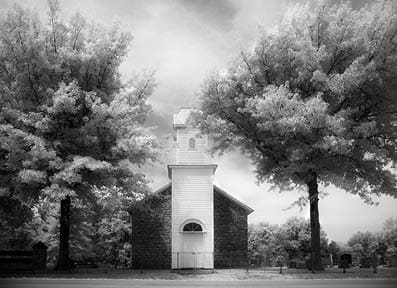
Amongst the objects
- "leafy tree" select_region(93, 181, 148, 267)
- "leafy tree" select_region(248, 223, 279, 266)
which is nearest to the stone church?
"leafy tree" select_region(93, 181, 148, 267)

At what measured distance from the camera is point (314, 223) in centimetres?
2481

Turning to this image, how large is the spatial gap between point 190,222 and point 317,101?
1660cm

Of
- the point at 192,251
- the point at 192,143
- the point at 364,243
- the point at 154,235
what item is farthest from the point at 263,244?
the point at 192,143

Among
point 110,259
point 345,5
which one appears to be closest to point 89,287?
point 345,5

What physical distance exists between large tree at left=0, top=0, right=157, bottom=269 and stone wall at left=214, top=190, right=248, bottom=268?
1098 centimetres

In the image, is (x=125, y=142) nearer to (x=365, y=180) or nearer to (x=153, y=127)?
(x=153, y=127)

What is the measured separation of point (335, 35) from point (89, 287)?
1625cm

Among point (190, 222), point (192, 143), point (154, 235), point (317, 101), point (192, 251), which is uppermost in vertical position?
point (192, 143)

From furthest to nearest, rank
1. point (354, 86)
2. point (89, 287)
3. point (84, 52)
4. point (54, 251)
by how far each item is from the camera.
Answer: point (54, 251), point (84, 52), point (354, 86), point (89, 287)

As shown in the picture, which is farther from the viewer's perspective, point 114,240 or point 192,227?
point 114,240

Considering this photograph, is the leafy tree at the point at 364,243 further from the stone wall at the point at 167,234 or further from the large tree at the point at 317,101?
the large tree at the point at 317,101

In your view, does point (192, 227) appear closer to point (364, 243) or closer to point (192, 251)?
point (192, 251)

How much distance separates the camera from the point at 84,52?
26.3 m

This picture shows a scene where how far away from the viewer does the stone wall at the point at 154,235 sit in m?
35.3
